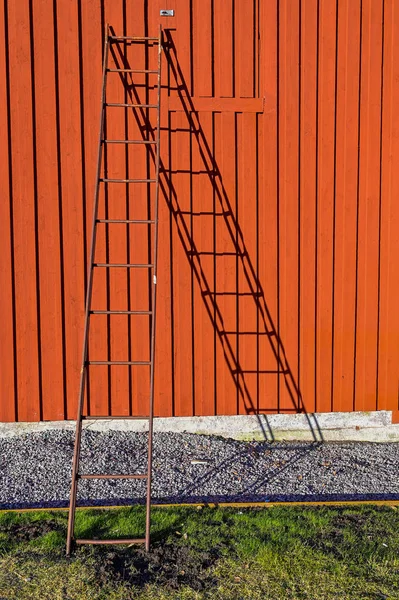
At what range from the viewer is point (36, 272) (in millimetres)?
6449

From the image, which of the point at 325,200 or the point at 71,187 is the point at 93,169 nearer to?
the point at 71,187

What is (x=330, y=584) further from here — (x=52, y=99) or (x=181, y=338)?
(x=52, y=99)

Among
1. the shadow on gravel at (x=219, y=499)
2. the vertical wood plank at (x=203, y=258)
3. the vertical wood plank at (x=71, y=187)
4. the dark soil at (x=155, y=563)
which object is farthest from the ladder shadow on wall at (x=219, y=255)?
the dark soil at (x=155, y=563)

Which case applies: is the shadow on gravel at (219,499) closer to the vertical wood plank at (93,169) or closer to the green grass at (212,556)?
the green grass at (212,556)

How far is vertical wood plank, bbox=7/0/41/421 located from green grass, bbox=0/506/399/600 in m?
1.95

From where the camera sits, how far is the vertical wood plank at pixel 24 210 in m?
6.27

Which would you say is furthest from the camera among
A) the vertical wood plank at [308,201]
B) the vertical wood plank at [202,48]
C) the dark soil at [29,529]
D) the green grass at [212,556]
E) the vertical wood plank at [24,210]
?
the vertical wood plank at [308,201]

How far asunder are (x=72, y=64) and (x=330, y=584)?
5239mm

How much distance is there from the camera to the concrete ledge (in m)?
Result: 6.52

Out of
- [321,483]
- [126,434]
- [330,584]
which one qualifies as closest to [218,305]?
[126,434]

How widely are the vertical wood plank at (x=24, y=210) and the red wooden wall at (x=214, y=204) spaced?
14 mm

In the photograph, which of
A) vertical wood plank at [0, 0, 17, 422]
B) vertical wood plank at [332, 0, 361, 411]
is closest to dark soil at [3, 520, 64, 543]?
vertical wood plank at [0, 0, 17, 422]

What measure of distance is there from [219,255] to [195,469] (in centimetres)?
220

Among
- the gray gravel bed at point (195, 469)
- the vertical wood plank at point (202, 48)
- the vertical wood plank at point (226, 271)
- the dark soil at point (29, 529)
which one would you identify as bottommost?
the gray gravel bed at point (195, 469)
